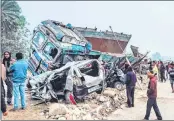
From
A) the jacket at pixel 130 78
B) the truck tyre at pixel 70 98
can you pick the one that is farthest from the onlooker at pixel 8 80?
the jacket at pixel 130 78

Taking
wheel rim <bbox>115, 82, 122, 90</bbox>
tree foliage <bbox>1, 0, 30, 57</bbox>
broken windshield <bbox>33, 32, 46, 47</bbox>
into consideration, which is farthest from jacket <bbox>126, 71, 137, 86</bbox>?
tree foliage <bbox>1, 0, 30, 57</bbox>

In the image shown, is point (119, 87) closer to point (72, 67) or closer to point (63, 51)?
point (63, 51)

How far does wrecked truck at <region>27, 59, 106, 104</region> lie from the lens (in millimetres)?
10336

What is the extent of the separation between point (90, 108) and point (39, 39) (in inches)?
203

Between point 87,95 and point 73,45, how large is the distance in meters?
3.46

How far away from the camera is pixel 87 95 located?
11.1m

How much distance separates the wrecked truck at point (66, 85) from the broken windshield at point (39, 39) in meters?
2.86

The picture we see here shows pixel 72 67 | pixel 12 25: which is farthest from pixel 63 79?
pixel 12 25

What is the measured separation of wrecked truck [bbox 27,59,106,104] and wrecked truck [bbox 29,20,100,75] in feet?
5.99

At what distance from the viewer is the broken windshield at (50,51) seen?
43.9 feet

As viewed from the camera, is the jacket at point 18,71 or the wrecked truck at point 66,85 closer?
the jacket at point 18,71

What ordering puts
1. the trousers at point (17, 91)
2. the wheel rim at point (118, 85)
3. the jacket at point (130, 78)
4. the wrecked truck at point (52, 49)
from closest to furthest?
the trousers at point (17, 91) < the jacket at point (130, 78) < the wrecked truck at point (52, 49) < the wheel rim at point (118, 85)

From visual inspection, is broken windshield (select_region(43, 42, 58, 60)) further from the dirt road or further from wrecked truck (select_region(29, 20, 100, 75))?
the dirt road

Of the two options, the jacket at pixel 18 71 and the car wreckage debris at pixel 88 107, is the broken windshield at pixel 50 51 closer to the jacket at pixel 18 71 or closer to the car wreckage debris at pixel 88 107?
the car wreckage debris at pixel 88 107
